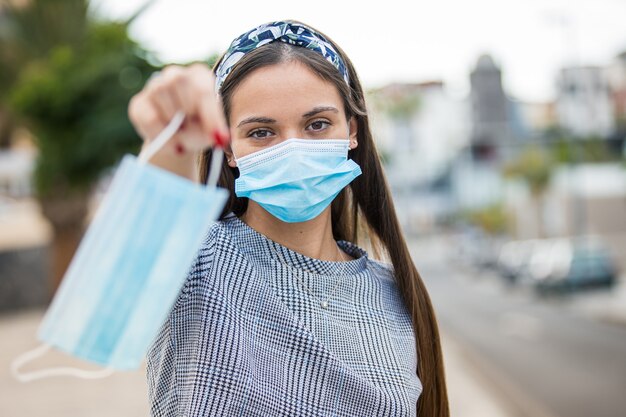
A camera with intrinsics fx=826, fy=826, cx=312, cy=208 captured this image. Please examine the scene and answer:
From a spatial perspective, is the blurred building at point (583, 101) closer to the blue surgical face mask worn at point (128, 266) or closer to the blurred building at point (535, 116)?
the blurred building at point (535, 116)

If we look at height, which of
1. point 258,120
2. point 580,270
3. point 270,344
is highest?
point 258,120

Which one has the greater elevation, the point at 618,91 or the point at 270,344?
the point at 618,91

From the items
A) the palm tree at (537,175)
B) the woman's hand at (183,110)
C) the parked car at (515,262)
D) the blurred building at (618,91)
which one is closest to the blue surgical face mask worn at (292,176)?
the woman's hand at (183,110)

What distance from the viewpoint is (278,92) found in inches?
61.8

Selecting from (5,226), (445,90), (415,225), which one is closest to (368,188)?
(5,226)

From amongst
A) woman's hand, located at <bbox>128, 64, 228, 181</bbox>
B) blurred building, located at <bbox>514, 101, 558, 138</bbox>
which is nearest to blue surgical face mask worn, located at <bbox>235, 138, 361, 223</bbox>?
woman's hand, located at <bbox>128, 64, 228, 181</bbox>

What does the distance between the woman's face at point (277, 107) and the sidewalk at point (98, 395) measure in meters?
6.39

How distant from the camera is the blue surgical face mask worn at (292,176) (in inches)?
62.8

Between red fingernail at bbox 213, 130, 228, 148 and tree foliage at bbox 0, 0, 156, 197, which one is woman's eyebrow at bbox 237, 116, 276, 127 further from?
tree foliage at bbox 0, 0, 156, 197

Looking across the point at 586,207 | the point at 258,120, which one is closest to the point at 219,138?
the point at 258,120

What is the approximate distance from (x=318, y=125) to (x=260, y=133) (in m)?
0.12

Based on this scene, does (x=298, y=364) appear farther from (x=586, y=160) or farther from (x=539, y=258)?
(x=586, y=160)

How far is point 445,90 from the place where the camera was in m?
103

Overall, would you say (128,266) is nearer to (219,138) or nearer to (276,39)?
(219,138)
